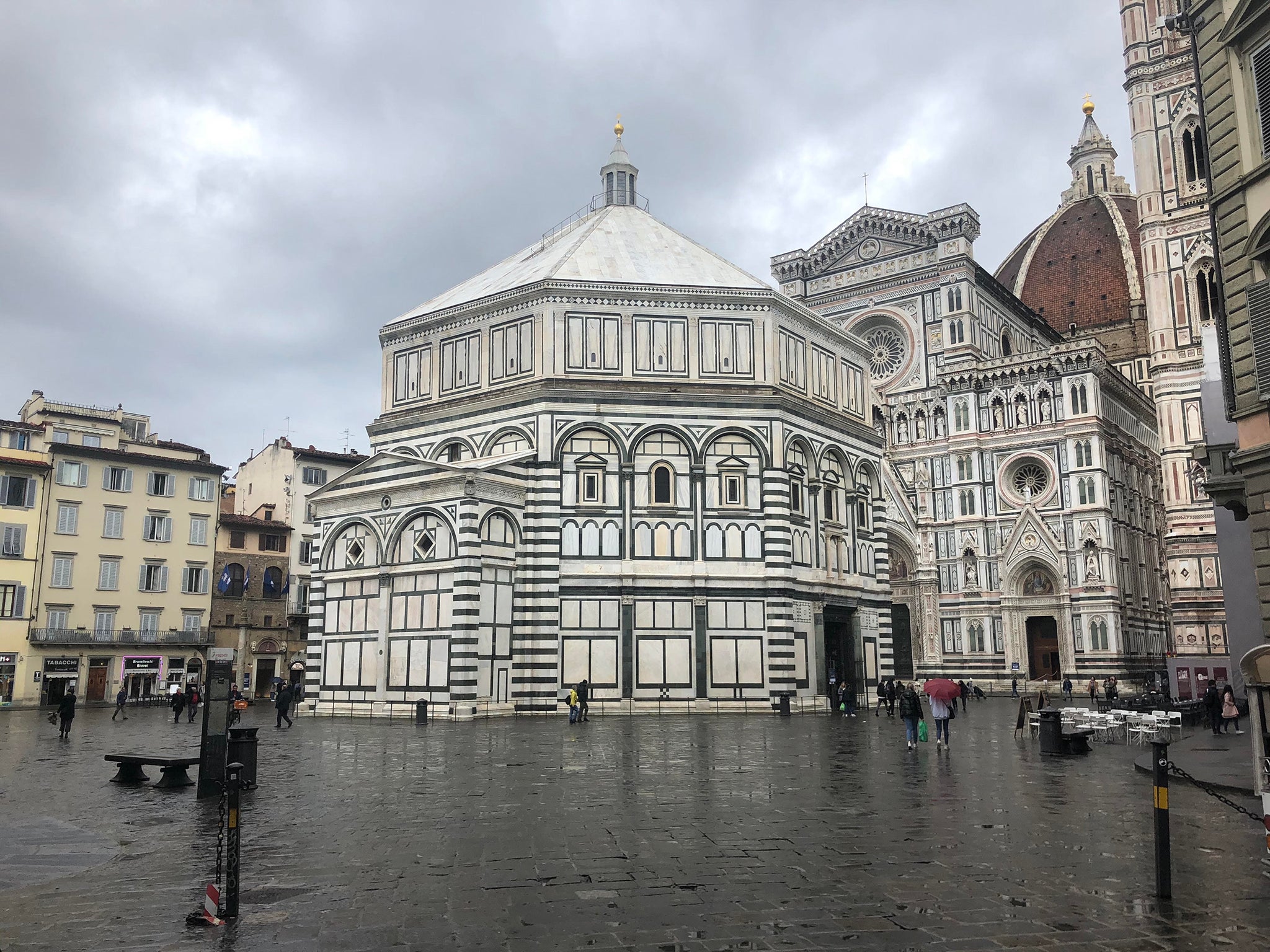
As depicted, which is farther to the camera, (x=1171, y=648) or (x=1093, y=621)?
(x=1171, y=648)

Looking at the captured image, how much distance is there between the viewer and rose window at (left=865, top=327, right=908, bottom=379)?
223 ft

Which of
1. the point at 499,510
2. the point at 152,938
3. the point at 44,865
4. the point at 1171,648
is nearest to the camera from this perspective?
the point at 152,938

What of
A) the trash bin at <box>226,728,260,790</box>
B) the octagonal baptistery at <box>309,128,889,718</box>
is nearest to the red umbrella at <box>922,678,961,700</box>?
the trash bin at <box>226,728,260,790</box>

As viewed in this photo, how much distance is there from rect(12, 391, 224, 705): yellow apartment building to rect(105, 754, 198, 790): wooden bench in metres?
36.2

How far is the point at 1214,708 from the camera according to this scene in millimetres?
25406

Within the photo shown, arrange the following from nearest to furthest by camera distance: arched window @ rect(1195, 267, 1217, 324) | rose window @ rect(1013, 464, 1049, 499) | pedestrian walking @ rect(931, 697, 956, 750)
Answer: pedestrian walking @ rect(931, 697, 956, 750)
arched window @ rect(1195, 267, 1217, 324)
rose window @ rect(1013, 464, 1049, 499)

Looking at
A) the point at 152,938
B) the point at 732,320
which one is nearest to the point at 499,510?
the point at 732,320

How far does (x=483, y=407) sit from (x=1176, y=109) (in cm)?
4444

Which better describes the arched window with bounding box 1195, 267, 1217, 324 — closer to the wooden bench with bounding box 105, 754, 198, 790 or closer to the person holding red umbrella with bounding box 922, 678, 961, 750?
the person holding red umbrella with bounding box 922, 678, 961, 750

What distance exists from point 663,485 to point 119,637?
29.7 m

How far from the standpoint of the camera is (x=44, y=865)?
9438 mm

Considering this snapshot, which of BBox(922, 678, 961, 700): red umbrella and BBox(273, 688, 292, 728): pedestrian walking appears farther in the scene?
BBox(273, 688, 292, 728): pedestrian walking

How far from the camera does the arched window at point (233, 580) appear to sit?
54.2 meters

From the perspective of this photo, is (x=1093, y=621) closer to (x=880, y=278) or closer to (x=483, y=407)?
(x=880, y=278)
